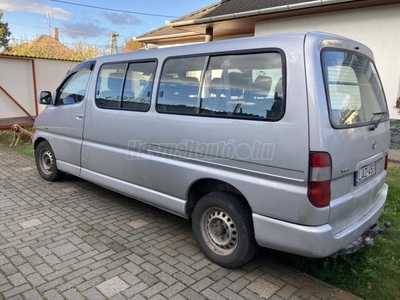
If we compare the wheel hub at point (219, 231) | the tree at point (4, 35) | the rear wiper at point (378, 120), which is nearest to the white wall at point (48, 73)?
the wheel hub at point (219, 231)

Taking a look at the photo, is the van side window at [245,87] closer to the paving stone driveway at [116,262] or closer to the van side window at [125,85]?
the van side window at [125,85]

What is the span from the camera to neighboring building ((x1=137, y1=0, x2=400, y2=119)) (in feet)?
21.9

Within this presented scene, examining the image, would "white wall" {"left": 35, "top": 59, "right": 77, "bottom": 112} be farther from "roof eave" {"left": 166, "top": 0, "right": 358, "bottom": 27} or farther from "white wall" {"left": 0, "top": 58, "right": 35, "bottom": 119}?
"roof eave" {"left": 166, "top": 0, "right": 358, "bottom": 27}

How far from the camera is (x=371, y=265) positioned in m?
2.99

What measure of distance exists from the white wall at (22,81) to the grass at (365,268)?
962 cm

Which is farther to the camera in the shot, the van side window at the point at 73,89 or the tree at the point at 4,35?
the tree at the point at 4,35

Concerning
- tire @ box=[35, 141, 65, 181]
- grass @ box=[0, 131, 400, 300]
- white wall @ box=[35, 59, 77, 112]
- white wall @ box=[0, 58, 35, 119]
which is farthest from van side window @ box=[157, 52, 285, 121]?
white wall @ box=[35, 59, 77, 112]

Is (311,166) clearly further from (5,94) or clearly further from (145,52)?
(5,94)

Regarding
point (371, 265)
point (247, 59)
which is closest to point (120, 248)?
point (247, 59)

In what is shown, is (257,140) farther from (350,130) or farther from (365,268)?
(365,268)

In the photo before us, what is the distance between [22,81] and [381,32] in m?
10.1

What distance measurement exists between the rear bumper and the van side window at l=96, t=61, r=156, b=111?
181 centimetres

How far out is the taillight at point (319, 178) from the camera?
2227 millimetres

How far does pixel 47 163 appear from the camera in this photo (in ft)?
17.8
